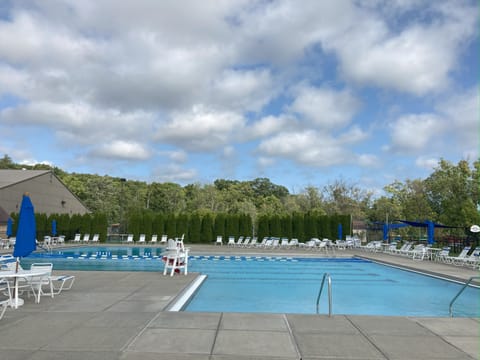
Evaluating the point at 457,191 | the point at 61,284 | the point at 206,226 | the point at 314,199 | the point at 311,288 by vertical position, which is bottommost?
the point at 311,288

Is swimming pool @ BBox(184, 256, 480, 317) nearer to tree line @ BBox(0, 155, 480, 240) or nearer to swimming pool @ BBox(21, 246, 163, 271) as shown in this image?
swimming pool @ BBox(21, 246, 163, 271)

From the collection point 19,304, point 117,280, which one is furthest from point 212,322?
point 117,280

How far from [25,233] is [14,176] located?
34.0 metres

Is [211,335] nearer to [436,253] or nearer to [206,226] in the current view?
[436,253]

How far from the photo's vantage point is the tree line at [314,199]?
2586cm

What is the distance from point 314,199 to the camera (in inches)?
1634

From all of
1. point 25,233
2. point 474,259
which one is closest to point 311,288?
point 474,259

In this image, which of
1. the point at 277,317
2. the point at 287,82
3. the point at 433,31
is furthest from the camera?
the point at 287,82

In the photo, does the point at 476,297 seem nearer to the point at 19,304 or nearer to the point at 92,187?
the point at 19,304

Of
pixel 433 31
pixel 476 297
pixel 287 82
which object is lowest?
pixel 476 297

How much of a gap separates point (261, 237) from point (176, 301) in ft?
71.1

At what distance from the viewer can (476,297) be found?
927 centimetres

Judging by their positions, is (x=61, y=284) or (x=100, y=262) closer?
(x=61, y=284)

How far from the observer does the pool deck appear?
424cm
